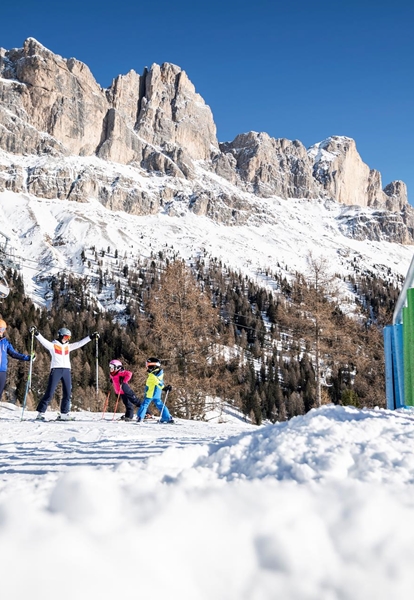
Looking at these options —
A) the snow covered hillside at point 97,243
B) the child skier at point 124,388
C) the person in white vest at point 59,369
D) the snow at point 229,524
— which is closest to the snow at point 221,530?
the snow at point 229,524

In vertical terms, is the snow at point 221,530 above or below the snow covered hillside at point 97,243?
below

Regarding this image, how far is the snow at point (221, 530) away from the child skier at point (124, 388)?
26.9 ft

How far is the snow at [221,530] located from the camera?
71.6 inches

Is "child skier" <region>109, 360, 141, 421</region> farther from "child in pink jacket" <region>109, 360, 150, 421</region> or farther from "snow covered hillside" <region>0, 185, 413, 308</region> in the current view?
"snow covered hillside" <region>0, 185, 413, 308</region>

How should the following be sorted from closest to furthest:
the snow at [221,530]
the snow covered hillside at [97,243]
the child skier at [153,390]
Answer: the snow at [221,530] < the child skier at [153,390] < the snow covered hillside at [97,243]

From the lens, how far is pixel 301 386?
259 feet

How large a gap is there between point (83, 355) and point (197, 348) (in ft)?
165

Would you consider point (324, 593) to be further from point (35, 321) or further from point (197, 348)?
point (35, 321)

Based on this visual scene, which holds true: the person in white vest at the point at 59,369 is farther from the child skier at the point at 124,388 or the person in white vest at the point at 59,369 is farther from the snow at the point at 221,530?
the snow at the point at 221,530

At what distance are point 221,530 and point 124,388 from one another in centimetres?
930

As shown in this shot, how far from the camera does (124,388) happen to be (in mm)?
11109

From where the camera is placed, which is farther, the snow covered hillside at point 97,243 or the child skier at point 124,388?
the snow covered hillside at point 97,243

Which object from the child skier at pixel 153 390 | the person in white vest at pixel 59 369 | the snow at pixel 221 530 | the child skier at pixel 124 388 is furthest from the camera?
the child skier at pixel 124 388

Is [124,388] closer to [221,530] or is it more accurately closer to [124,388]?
[124,388]
